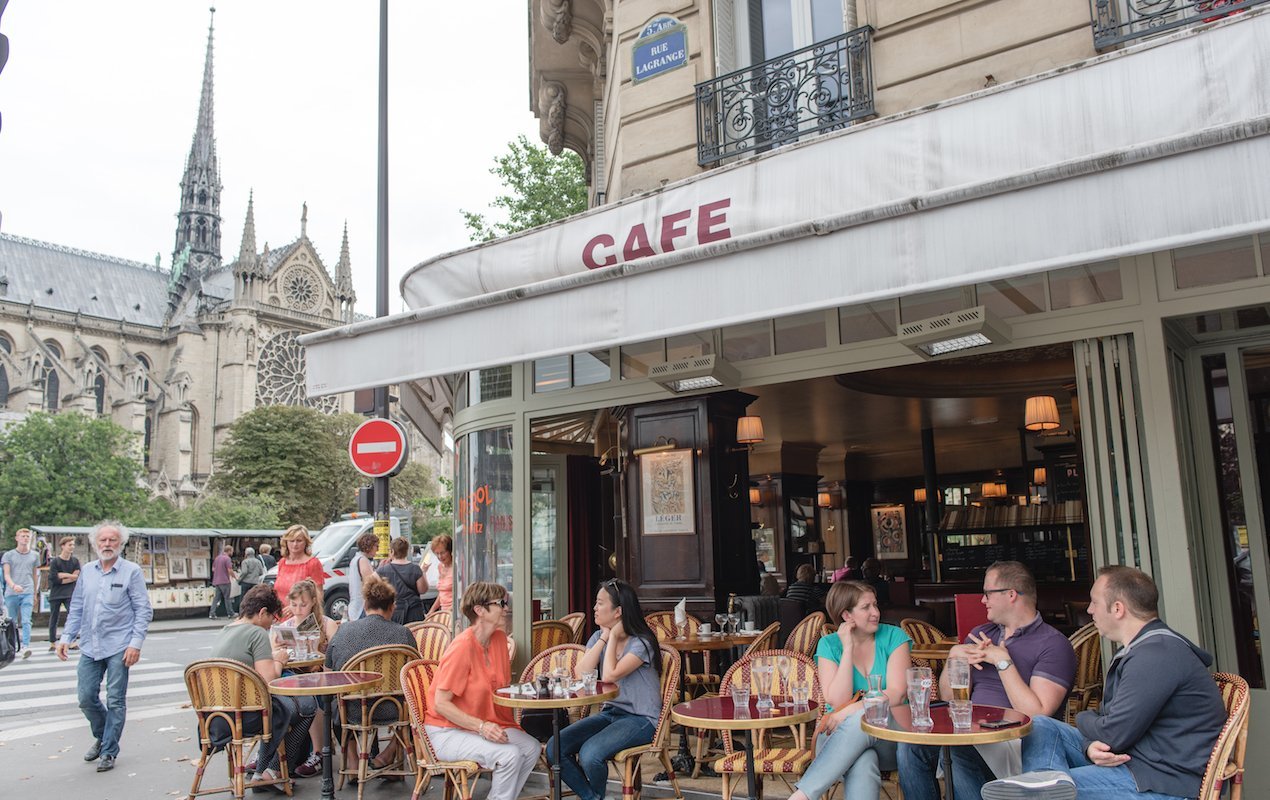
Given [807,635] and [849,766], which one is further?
[807,635]

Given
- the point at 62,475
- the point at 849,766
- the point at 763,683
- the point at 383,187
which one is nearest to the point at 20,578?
the point at 383,187

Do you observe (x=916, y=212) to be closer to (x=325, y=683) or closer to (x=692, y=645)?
(x=692, y=645)

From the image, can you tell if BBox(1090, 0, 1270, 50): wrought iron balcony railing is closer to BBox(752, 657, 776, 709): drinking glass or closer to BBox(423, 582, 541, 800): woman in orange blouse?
BBox(752, 657, 776, 709): drinking glass

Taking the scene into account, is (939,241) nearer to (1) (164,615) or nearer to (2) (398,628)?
(2) (398,628)

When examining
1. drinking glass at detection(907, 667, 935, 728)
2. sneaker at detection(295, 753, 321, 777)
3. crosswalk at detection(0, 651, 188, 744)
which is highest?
drinking glass at detection(907, 667, 935, 728)

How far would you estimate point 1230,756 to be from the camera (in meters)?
3.31

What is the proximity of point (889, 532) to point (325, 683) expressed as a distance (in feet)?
48.0

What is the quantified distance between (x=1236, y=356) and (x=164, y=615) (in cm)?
2433

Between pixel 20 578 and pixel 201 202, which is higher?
pixel 201 202

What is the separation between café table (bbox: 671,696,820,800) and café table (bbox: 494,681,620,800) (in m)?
0.42

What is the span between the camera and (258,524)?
4916 centimetres

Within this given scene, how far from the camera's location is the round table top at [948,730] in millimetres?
3373

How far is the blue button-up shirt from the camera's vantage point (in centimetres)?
673

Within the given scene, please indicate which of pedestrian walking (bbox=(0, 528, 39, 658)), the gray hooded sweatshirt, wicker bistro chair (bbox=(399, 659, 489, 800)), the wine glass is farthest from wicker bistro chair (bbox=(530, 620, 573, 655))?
pedestrian walking (bbox=(0, 528, 39, 658))
